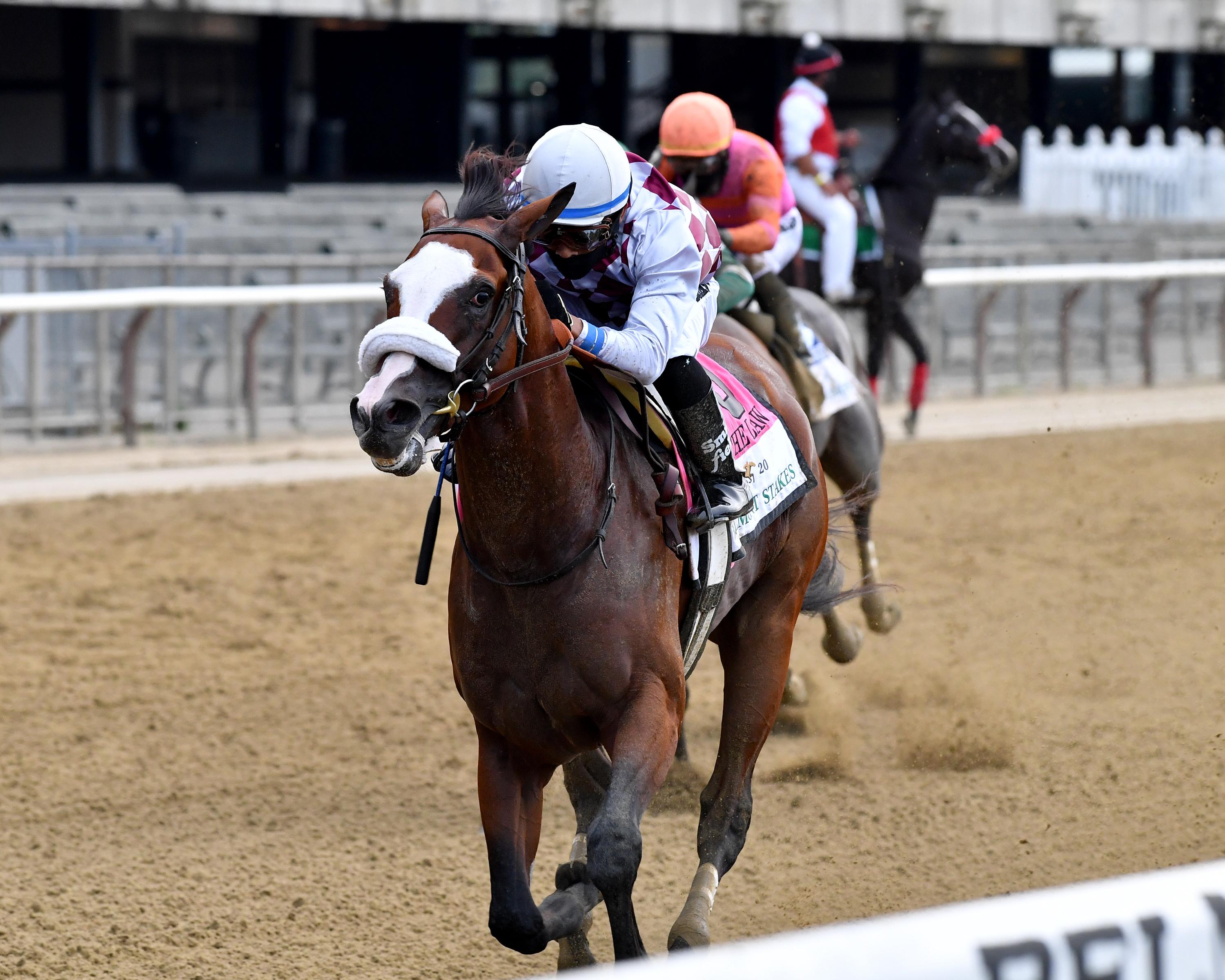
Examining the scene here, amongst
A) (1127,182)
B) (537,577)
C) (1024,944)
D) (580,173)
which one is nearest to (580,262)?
(580,173)

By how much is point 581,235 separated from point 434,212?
36 cm

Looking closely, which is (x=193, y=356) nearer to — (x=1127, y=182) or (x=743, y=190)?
(x=743, y=190)

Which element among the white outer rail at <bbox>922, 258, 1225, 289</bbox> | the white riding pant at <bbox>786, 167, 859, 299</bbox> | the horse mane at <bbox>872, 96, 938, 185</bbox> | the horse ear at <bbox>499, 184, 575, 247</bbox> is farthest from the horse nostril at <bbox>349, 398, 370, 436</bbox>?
the white outer rail at <bbox>922, 258, 1225, 289</bbox>

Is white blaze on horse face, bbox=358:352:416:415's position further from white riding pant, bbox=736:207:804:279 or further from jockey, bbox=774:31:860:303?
jockey, bbox=774:31:860:303

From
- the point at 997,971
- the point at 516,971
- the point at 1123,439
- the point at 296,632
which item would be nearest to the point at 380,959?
the point at 516,971

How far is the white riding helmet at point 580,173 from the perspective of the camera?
326 cm

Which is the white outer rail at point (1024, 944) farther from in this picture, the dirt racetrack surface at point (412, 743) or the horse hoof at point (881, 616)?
the horse hoof at point (881, 616)

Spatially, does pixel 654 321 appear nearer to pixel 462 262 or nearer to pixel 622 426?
pixel 622 426

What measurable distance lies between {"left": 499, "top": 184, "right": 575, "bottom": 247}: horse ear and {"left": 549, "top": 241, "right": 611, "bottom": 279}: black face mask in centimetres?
44

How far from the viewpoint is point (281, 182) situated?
58.9 ft

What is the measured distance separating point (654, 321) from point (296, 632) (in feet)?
12.8

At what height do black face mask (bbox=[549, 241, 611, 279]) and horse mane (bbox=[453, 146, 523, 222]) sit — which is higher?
horse mane (bbox=[453, 146, 523, 222])

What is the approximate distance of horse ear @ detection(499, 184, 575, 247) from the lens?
3.01 metres

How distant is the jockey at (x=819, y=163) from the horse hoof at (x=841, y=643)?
13.7 ft
